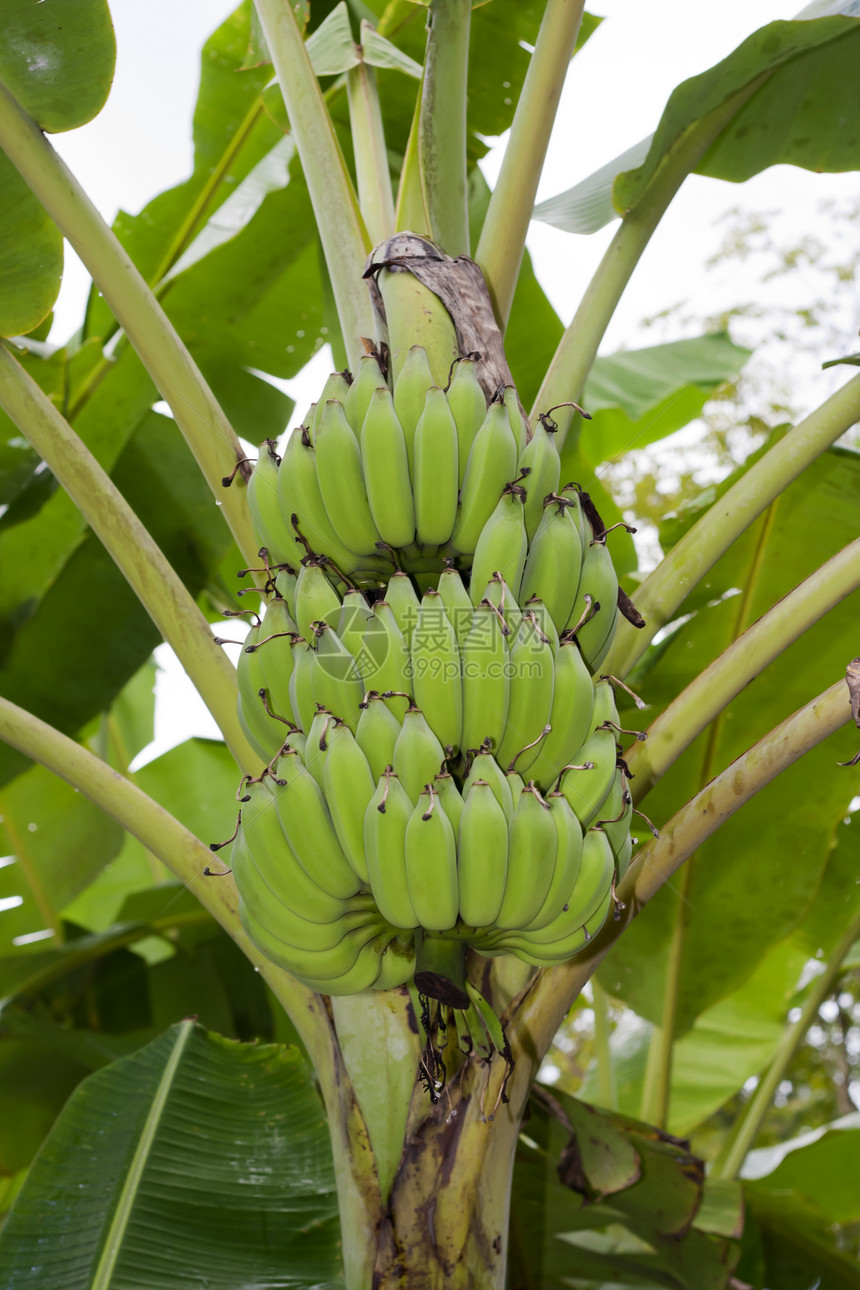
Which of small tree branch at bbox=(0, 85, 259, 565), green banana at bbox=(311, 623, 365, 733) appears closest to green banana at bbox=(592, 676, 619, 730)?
green banana at bbox=(311, 623, 365, 733)

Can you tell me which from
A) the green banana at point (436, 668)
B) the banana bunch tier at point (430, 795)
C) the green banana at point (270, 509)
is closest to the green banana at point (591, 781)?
the banana bunch tier at point (430, 795)

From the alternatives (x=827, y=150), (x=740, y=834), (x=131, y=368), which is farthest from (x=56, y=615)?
(x=827, y=150)

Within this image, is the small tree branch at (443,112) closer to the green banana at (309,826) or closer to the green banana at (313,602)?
the green banana at (313,602)

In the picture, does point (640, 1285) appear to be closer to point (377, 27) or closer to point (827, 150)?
point (827, 150)

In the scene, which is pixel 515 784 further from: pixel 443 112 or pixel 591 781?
pixel 443 112

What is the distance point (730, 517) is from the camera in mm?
975

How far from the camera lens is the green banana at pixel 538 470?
0.78 meters

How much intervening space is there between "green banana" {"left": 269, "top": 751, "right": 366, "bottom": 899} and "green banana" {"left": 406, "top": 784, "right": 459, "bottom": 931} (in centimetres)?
7

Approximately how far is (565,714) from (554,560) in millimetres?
131

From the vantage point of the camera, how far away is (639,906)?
3.32 ft

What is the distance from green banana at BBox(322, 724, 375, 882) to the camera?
668mm

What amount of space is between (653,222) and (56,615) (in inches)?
45.7

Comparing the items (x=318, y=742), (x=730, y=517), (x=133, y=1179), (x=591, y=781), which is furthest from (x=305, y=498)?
(x=133, y=1179)

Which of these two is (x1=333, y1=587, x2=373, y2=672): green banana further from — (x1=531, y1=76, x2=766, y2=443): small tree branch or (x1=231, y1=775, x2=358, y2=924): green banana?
(x1=531, y1=76, x2=766, y2=443): small tree branch
